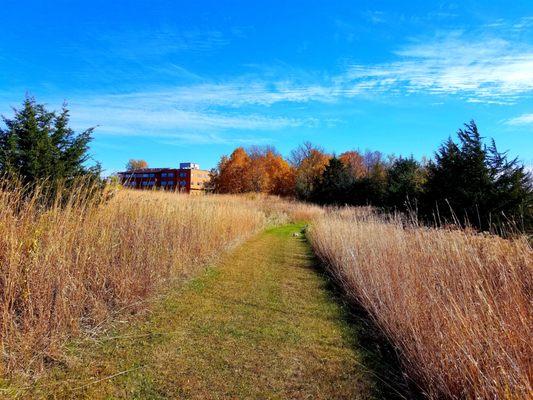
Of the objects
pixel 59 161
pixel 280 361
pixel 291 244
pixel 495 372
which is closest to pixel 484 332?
pixel 495 372

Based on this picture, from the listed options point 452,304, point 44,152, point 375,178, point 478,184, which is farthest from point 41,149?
point 375,178

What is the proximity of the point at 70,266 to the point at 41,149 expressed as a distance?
3.46m

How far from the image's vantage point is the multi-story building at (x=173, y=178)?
10422 millimetres

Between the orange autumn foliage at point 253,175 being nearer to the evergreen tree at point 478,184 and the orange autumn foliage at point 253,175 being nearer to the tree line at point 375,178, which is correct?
the tree line at point 375,178

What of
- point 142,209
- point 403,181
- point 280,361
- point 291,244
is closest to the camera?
point 280,361

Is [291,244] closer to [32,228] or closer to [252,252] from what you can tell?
[252,252]

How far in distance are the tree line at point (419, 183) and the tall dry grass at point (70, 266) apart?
4782mm

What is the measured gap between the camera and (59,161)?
6684 mm

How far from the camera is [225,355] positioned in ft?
12.4

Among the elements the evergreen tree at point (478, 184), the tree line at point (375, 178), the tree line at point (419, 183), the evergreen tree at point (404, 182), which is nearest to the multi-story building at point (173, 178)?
the tree line at point (375, 178)

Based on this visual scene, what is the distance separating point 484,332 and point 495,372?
1.19ft

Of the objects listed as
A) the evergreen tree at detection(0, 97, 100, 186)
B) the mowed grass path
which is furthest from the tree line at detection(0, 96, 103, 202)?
the mowed grass path

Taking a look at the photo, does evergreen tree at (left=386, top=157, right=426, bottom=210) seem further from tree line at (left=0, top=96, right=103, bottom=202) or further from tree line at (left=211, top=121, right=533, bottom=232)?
tree line at (left=0, top=96, right=103, bottom=202)

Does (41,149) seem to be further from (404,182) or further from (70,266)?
(404,182)
